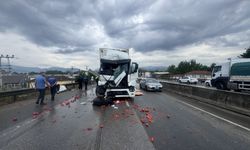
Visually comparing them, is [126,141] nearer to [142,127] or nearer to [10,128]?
[142,127]

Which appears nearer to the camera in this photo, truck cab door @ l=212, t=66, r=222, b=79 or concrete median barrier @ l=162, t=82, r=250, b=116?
concrete median barrier @ l=162, t=82, r=250, b=116

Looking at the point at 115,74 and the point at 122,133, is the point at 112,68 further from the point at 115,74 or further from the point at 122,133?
the point at 122,133

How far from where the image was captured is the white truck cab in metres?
17.4

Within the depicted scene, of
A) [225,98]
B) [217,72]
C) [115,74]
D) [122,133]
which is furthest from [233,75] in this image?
[122,133]

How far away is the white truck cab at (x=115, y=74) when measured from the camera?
17359 millimetres

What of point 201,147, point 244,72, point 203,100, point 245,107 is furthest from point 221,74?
point 201,147

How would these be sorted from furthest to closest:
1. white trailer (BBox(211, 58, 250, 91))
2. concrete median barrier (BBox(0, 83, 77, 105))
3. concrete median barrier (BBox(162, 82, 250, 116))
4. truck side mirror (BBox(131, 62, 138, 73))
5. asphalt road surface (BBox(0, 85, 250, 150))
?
1. white trailer (BBox(211, 58, 250, 91))
2. truck side mirror (BBox(131, 62, 138, 73))
3. concrete median barrier (BBox(0, 83, 77, 105))
4. concrete median barrier (BBox(162, 82, 250, 116))
5. asphalt road surface (BBox(0, 85, 250, 150))

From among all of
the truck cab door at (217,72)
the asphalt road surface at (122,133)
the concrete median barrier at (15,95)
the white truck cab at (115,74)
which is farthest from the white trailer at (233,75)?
the concrete median barrier at (15,95)

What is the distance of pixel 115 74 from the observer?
17750 mm

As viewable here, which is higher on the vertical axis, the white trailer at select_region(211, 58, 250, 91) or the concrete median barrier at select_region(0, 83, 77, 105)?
the white trailer at select_region(211, 58, 250, 91)

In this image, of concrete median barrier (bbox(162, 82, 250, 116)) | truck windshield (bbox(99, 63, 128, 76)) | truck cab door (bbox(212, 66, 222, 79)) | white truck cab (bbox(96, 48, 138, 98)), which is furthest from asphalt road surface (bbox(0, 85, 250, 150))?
truck cab door (bbox(212, 66, 222, 79))

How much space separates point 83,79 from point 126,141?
2498cm

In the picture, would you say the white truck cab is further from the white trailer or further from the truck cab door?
the truck cab door

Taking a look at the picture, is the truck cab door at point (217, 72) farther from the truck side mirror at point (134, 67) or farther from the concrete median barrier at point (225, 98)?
the truck side mirror at point (134, 67)
